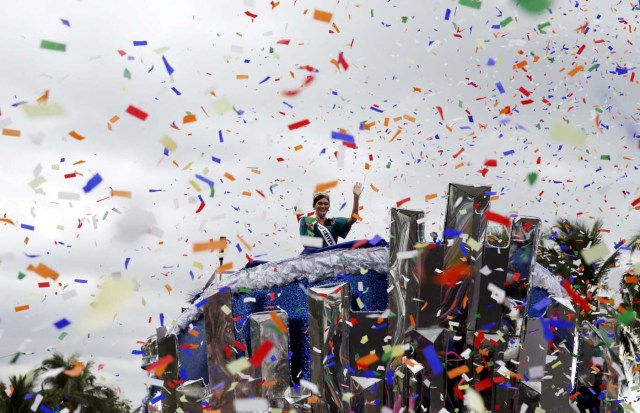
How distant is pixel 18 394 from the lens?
23.8m

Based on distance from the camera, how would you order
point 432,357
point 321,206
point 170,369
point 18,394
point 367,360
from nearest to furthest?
point 432,357
point 367,360
point 170,369
point 321,206
point 18,394

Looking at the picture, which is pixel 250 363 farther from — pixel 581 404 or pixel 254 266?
pixel 581 404

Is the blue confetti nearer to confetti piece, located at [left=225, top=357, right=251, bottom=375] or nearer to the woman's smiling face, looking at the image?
confetti piece, located at [left=225, top=357, right=251, bottom=375]

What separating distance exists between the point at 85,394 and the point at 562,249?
1922 cm

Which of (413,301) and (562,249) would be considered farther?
(562,249)

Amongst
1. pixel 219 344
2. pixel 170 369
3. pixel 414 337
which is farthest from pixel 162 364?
pixel 414 337

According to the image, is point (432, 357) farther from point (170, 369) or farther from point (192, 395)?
point (170, 369)

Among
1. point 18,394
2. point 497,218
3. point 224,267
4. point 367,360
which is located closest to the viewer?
point 367,360

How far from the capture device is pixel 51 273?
203 inches

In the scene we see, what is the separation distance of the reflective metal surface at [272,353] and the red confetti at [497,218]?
4.66 ft

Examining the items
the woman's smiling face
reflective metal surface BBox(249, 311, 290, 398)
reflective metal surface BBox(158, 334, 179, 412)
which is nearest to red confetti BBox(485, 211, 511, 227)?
reflective metal surface BBox(249, 311, 290, 398)

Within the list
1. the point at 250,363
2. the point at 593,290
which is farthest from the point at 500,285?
the point at 593,290

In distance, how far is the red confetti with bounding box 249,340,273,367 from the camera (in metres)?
4.27

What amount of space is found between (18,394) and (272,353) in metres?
22.8
